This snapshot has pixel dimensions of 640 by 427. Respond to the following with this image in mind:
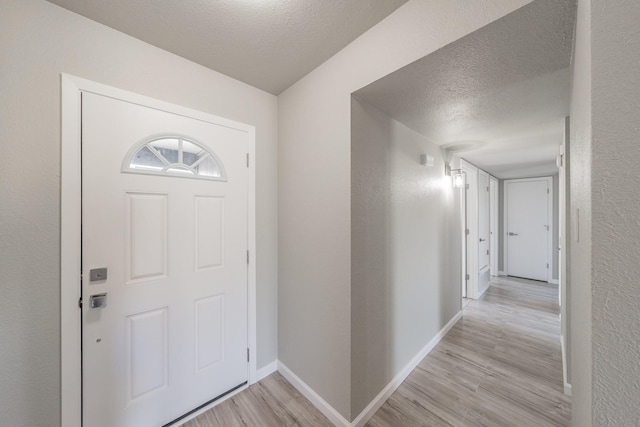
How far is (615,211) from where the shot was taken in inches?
21.2

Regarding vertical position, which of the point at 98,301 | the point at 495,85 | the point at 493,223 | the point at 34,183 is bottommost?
the point at 98,301

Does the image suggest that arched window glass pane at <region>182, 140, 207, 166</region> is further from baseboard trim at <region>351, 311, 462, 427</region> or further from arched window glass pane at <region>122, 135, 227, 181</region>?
baseboard trim at <region>351, 311, 462, 427</region>

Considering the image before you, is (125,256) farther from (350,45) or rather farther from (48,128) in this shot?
(350,45)

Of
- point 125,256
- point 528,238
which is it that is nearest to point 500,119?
point 125,256

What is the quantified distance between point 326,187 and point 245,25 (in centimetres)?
104

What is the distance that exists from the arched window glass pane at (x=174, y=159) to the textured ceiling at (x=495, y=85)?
1136 mm

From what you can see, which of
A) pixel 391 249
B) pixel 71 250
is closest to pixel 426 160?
pixel 391 249

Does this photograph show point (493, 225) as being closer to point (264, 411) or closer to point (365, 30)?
point (365, 30)

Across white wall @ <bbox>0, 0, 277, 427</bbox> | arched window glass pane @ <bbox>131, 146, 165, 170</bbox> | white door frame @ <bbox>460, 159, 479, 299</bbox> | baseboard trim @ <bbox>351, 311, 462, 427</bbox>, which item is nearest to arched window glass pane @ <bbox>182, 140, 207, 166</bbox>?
arched window glass pane @ <bbox>131, 146, 165, 170</bbox>

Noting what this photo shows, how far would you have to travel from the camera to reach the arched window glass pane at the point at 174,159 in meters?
1.38

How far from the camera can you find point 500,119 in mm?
1888

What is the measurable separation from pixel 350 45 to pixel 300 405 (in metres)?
2.47

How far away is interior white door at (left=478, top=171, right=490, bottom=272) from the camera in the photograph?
13.3 feet

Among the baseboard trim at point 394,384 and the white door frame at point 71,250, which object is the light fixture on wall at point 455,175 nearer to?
the baseboard trim at point 394,384
